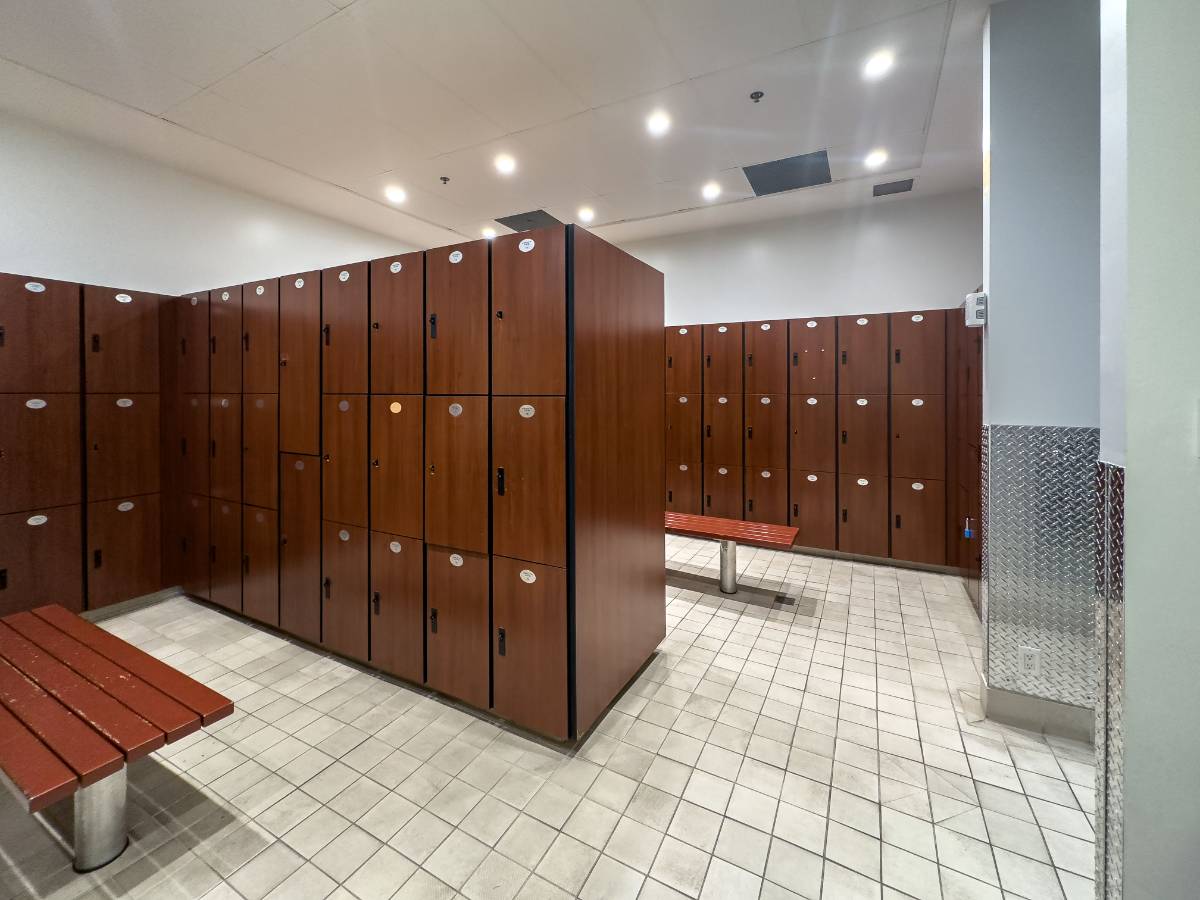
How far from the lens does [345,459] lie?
321cm

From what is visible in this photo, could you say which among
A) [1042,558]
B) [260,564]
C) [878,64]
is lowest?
[260,564]

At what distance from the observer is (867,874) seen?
1.78 meters

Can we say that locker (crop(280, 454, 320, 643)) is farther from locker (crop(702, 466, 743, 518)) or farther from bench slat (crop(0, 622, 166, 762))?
locker (crop(702, 466, 743, 518))

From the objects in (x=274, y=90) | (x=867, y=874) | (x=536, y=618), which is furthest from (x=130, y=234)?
(x=867, y=874)

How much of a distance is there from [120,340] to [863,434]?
6867mm

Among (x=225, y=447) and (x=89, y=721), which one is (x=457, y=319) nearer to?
(x=89, y=721)

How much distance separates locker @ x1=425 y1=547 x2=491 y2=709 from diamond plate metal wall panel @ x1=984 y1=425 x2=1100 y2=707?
109 inches

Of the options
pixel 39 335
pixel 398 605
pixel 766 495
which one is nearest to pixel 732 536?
Result: pixel 766 495

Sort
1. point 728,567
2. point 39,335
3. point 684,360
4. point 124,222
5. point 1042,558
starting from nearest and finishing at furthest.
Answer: point 1042,558
point 39,335
point 124,222
point 728,567
point 684,360

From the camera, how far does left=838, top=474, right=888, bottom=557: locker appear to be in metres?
5.24

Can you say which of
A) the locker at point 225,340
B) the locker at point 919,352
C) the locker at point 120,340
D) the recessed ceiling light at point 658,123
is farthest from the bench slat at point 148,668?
the locker at point 919,352

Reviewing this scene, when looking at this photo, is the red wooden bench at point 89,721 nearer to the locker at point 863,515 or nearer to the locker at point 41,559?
the locker at point 41,559

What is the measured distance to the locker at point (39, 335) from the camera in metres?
3.45

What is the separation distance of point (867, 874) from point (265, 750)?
2705 mm
